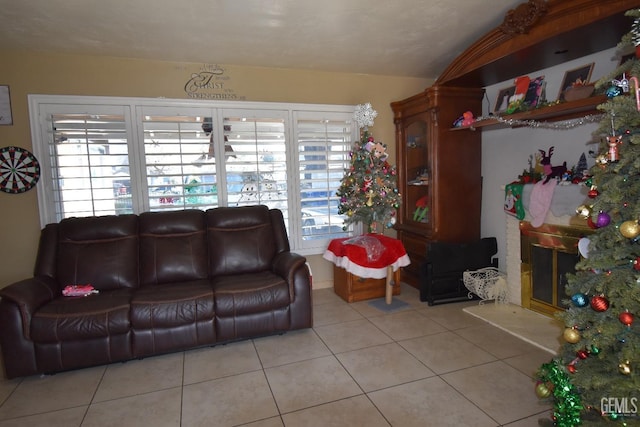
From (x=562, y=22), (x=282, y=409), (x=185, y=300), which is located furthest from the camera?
(x=185, y=300)

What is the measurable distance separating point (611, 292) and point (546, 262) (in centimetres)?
193

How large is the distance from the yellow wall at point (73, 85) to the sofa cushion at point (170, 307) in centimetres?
152

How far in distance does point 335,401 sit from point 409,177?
2.86 metres

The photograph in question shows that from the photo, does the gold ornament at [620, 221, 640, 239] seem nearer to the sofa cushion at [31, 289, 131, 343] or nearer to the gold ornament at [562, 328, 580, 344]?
the gold ornament at [562, 328, 580, 344]

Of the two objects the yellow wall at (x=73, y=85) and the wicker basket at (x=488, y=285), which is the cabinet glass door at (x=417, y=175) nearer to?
the wicker basket at (x=488, y=285)

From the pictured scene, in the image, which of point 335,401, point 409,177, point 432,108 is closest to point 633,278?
point 335,401

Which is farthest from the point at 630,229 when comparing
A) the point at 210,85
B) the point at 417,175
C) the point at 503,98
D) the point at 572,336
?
the point at 210,85

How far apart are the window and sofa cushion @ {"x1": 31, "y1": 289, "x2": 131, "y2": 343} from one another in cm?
125

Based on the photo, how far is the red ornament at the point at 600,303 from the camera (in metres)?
1.59

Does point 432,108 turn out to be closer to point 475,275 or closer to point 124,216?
point 475,275

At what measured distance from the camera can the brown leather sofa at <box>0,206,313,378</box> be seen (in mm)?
2490

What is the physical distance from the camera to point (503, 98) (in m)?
3.58

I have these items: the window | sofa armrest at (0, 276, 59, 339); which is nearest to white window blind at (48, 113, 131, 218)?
the window

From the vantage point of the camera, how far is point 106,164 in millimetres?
3523
